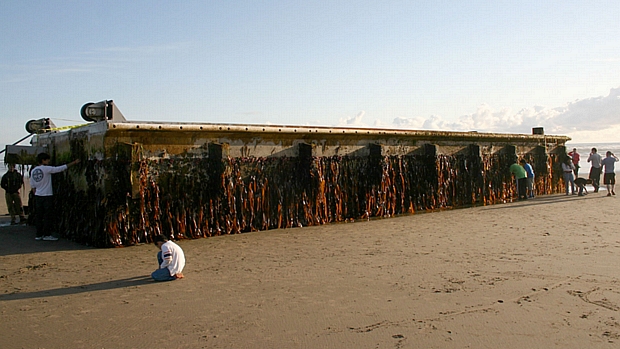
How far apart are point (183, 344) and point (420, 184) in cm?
1011

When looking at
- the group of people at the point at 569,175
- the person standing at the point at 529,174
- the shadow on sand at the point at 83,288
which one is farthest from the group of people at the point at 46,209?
the person standing at the point at 529,174

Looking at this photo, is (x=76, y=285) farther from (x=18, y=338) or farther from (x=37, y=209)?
(x=37, y=209)

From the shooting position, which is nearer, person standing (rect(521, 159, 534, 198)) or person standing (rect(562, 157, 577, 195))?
person standing (rect(521, 159, 534, 198))

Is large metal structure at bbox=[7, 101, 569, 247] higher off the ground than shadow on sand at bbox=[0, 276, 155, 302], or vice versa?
large metal structure at bbox=[7, 101, 569, 247]

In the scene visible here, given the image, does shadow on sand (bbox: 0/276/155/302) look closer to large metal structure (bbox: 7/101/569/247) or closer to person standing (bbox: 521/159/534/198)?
large metal structure (bbox: 7/101/569/247)

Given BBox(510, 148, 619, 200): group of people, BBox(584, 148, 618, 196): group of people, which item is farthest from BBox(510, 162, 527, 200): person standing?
BBox(584, 148, 618, 196): group of people

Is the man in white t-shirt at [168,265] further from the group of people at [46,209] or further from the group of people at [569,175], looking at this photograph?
the group of people at [569,175]

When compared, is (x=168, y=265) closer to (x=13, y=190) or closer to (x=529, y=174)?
(x=13, y=190)

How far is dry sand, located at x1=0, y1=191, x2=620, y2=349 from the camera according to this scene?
4.50 m

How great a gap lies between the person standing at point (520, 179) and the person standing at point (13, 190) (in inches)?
528

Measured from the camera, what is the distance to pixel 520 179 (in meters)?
16.4

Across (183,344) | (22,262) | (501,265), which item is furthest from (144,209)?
(501,265)

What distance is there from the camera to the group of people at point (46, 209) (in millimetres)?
6488

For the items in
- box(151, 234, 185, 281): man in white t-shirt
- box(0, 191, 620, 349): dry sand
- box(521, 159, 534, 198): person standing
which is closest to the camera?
box(0, 191, 620, 349): dry sand
